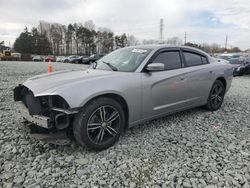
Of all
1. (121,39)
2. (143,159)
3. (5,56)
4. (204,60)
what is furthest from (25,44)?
(143,159)

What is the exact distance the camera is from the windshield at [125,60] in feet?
12.4

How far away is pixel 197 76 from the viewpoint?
15.0 ft

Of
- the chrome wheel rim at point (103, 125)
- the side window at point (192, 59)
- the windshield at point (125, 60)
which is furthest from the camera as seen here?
the side window at point (192, 59)

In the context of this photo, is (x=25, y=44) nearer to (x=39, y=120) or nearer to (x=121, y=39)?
(x=121, y=39)

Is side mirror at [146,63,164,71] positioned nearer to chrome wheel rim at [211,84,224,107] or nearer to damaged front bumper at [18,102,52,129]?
damaged front bumper at [18,102,52,129]

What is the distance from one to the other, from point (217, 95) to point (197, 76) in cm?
100

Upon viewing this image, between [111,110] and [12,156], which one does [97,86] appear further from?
[12,156]

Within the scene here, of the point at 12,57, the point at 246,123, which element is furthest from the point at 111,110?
the point at 12,57

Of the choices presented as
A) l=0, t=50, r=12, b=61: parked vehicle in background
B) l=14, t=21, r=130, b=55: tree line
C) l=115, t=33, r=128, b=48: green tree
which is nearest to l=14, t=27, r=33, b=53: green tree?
l=14, t=21, r=130, b=55: tree line

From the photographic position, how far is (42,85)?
3.17 meters

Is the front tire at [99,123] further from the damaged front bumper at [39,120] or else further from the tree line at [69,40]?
the tree line at [69,40]

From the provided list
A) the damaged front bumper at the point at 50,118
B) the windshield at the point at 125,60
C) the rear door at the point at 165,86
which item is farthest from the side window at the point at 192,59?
the damaged front bumper at the point at 50,118

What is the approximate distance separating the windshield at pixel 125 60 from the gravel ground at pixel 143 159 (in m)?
1.07

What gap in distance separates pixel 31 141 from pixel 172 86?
2.39m
